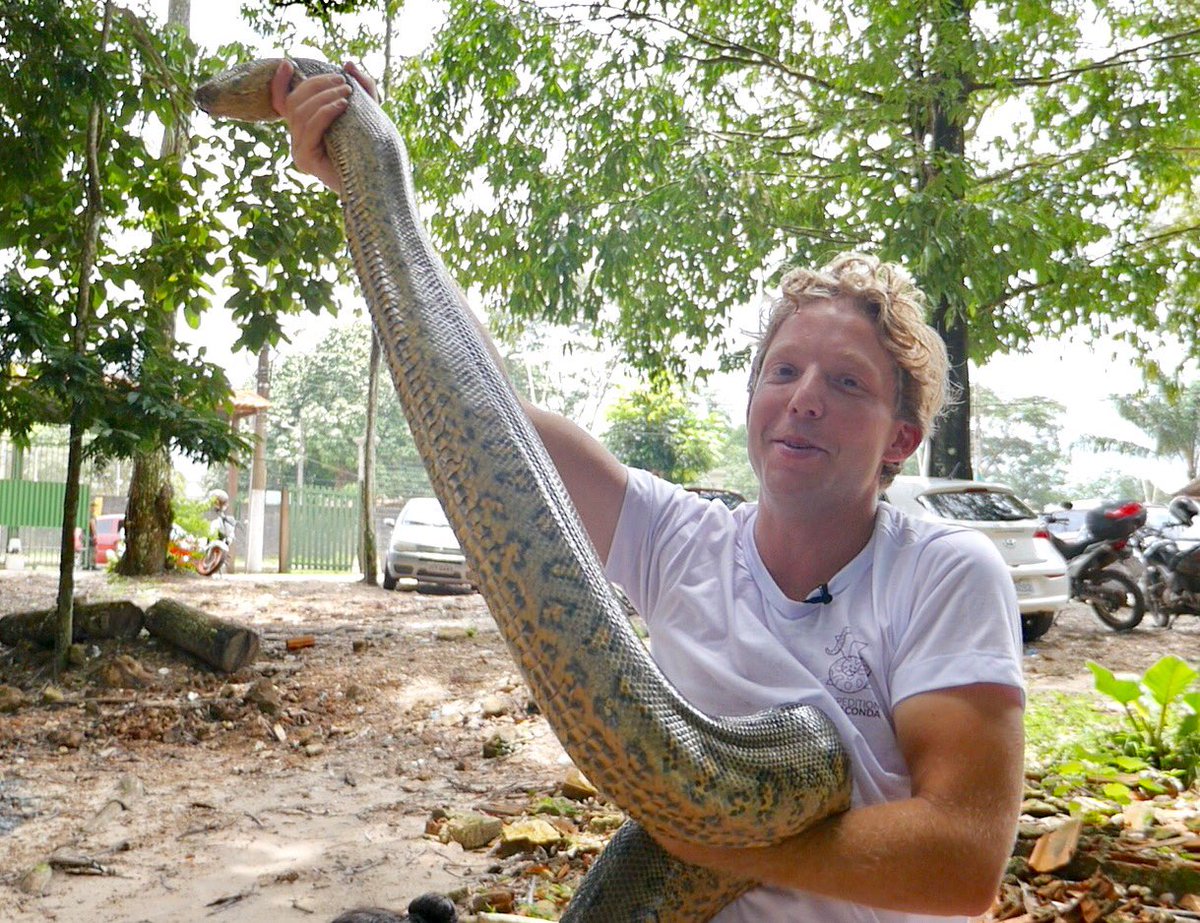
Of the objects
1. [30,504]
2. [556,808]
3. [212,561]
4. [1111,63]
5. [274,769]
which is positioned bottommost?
[274,769]

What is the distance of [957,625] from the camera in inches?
54.2

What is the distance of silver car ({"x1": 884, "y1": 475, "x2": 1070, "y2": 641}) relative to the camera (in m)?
8.47

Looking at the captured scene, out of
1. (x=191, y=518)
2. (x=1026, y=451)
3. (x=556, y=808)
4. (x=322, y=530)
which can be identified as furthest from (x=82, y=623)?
(x=1026, y=451)

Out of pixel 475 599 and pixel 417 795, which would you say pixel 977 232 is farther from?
pixel 475 599

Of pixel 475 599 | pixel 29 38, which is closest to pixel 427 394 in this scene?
pixel 29 38

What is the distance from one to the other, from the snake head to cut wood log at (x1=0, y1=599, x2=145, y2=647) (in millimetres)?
5686

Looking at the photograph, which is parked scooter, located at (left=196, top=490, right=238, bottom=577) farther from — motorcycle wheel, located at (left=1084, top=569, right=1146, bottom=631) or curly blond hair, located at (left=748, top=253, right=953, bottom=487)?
curly blond hair, located at (left=748, top=253, right=953, bottom=487)

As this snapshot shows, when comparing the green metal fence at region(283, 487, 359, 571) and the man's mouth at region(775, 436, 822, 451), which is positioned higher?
the man's mouth at region(775, 436, 822, 451)

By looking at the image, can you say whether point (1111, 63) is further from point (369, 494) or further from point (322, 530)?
point (322, 530)

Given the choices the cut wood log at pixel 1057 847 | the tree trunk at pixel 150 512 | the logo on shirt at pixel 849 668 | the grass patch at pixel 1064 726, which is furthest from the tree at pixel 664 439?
the logo on shirt at pixel 849 668

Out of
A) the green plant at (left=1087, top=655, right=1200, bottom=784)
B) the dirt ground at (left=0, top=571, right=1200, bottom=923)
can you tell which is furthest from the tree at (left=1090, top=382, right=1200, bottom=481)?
the green plant at (left=1087, top=655, right=1200, bottom=784)

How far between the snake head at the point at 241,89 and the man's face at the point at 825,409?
108 cm

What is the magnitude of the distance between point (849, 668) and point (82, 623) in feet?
22.3

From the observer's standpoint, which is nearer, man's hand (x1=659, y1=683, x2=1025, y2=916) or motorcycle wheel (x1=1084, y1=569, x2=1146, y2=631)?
man's hand (x1=659, y1=683, x2=1025, y2=916)
